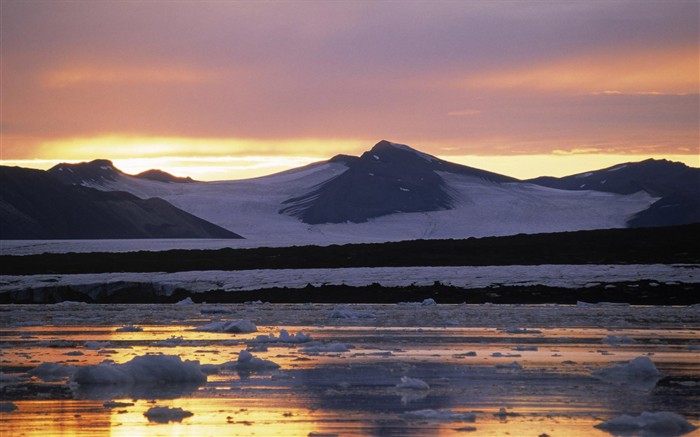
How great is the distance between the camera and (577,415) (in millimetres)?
11461

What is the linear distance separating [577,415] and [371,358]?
→ 5989 millimetres

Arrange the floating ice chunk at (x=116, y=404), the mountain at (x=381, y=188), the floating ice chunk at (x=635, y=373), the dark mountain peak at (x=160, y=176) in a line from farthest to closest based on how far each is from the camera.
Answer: the dark mountain peak at (x=160, y=176), the mountain at (x=381, y=188), the floating ice chunk at (x=635, y=373), the floating ice chunk at (x=116, y=404)

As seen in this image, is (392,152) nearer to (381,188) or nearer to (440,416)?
(381,188)

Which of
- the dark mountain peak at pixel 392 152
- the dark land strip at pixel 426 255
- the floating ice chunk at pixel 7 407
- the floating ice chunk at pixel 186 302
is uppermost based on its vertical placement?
the dark mountain peak at pixel 392 152

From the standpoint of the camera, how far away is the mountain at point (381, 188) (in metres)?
127

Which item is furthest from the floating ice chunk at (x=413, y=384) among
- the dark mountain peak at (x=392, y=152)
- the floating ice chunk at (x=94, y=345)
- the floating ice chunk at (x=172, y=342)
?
the dark mountain peak at (x=392, y=152)

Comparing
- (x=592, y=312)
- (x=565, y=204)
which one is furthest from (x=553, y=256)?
(x=565, y=204)

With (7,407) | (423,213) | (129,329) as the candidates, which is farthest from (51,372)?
(423,213)

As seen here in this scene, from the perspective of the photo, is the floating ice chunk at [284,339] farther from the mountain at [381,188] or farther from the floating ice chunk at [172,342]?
the mountain at [381,188]

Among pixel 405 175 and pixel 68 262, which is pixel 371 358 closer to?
pixel 68 262

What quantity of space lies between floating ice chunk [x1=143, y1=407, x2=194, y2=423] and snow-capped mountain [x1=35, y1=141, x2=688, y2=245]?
7891 centimetres

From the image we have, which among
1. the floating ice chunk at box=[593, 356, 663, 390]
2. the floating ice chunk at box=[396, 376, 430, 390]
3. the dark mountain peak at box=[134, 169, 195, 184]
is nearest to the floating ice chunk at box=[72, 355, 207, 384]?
the floating ice chunk at box=[396, 376, 430, 390]

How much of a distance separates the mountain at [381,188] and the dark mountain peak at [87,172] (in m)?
29.7

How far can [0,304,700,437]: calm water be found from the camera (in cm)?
1096
